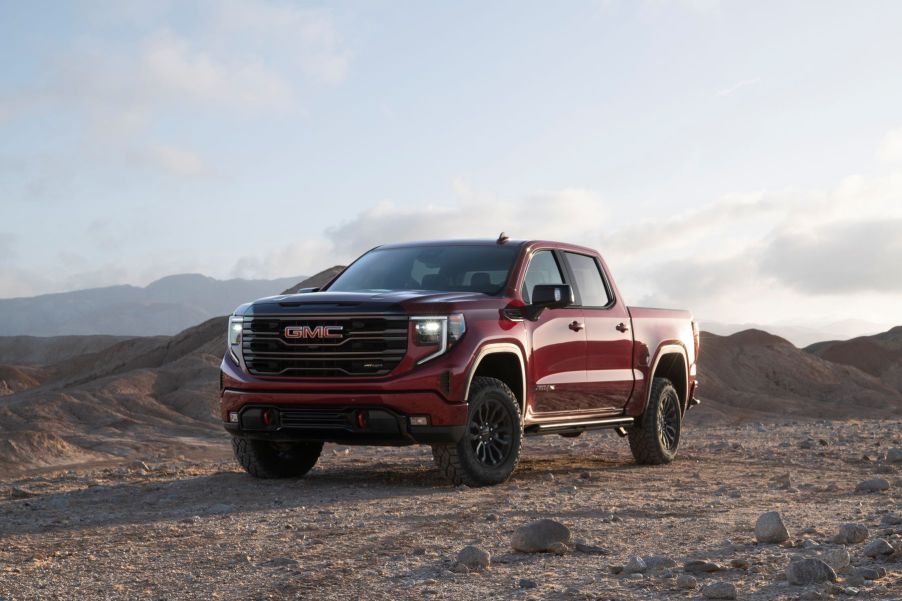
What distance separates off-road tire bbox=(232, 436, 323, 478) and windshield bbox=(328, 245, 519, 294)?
1.43 metres

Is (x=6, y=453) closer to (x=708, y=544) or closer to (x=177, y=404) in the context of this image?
(x=177, y=404)

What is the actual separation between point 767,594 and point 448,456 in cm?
399

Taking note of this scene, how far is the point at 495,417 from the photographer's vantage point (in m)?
9.16

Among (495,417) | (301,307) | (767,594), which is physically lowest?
(767,594)

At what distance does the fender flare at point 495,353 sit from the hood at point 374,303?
321 millimetres

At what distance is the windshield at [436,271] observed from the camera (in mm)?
9562

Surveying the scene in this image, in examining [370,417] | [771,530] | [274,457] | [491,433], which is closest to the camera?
[771,530]

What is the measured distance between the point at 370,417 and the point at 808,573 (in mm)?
3972

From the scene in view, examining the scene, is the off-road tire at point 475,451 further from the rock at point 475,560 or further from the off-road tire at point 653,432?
the rock at point 475,560

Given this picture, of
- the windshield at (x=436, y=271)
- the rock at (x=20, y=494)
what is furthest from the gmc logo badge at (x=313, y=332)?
the rock at (x=20, y=494)

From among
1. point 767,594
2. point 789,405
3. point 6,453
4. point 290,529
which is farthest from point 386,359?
point 789,405

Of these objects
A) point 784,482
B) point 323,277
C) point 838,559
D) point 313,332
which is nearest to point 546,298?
point 313,332

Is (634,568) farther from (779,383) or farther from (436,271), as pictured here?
(779,383)

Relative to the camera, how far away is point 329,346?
8.69 m
